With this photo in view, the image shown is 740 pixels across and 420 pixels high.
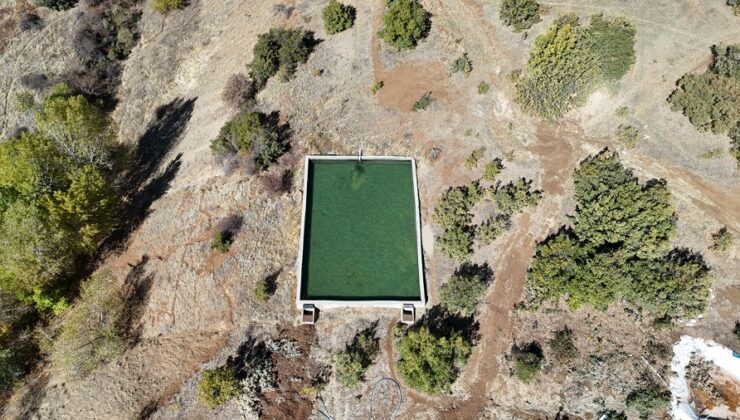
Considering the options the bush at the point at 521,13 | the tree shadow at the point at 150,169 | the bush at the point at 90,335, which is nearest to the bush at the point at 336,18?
the bush at the point at 521,13

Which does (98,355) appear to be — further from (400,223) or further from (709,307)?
(709,307)

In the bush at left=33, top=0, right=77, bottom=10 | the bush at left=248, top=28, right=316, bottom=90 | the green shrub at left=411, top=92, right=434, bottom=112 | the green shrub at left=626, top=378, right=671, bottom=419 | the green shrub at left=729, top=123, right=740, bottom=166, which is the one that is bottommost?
the green shrub at left=626, top=378, right=671, bottom=419

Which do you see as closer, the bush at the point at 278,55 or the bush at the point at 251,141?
the bush at the point at 251,141

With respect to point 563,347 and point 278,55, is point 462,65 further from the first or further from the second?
point 563,347

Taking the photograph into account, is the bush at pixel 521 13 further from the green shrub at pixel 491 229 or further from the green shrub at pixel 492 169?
the green shrub at pixel 491 229

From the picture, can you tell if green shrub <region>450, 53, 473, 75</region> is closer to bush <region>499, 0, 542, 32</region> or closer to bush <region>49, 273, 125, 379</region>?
bush <region>499, 0, 542, 32</region>

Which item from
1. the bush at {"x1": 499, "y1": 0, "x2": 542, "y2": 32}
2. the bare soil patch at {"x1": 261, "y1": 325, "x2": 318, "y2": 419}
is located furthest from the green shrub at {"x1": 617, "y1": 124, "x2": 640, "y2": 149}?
the bare soil patch at {"x1": 261, "y1": 325, "x2": 318, "y2": 419}
